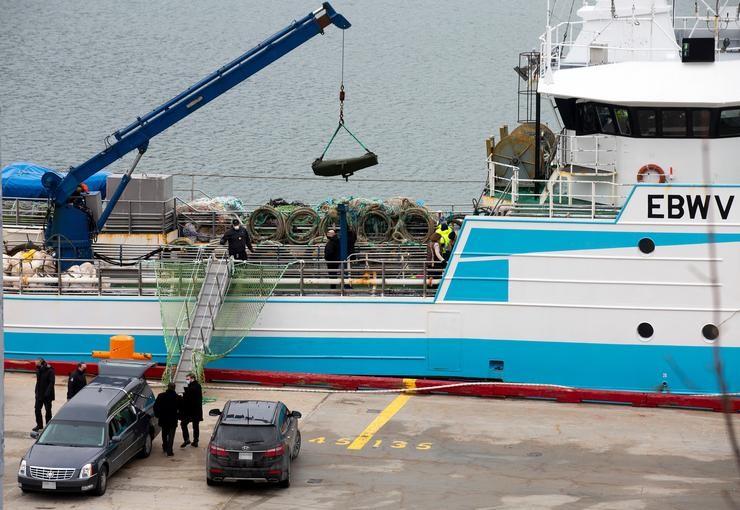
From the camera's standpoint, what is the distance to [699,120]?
2105 cm

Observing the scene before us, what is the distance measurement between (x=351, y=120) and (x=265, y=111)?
4.46 meters

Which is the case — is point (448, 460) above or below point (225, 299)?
below

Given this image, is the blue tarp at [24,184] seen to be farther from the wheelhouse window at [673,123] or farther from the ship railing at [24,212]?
the wheelhouse window at [673,123]

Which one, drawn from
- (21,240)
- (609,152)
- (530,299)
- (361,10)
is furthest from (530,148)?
(361,10)

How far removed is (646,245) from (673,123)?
7.20 feet

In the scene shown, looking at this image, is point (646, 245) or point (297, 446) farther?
point (646, 245)

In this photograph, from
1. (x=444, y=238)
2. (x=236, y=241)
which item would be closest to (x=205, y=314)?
(x=236, y=241)

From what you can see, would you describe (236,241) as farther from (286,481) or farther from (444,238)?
(286,481)

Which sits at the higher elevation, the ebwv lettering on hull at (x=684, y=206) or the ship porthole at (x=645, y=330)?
the ebwv lettering on hull at (x=684, y=206)

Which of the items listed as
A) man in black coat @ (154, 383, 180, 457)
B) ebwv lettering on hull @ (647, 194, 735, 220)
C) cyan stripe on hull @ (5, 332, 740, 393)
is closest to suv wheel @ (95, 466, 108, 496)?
man in black coat @ (154, 383, 180, 457)

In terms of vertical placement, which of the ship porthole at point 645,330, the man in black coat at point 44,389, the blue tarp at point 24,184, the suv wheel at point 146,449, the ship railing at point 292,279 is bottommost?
the suv wheel at point 146,449

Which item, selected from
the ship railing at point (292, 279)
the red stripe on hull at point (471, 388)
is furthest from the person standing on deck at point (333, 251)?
the red stripe on hull at point (471, 388)

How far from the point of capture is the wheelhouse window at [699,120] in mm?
20875

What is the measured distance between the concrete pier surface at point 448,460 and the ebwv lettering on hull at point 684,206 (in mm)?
3372
